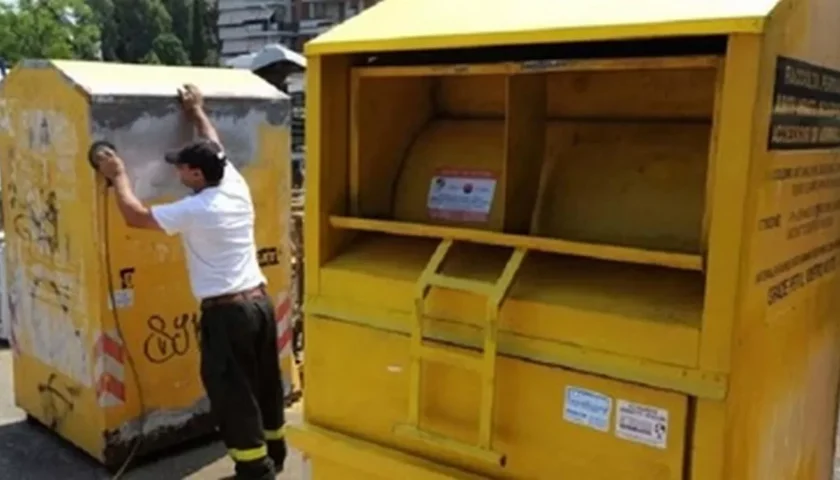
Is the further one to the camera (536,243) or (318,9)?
(318,9)

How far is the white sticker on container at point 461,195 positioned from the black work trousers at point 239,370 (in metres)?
1.74

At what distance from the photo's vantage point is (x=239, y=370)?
4102 mm

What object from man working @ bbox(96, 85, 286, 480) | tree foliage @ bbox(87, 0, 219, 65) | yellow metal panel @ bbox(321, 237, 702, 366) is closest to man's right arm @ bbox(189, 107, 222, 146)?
man working @ bbox(96, 85, 286, 480)

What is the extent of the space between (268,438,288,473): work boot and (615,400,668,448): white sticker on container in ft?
9.26

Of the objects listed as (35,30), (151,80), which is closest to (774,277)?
(151,80)

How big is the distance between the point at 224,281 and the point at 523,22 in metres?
2.37

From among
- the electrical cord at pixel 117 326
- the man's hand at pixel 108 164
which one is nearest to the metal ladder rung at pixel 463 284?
the man's hand at pixel 108 164

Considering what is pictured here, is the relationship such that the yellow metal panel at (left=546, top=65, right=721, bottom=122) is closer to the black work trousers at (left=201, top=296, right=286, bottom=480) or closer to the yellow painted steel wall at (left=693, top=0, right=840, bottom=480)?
the yellow painted steel wall at (left=693, top=0, right=840, bottom=480)

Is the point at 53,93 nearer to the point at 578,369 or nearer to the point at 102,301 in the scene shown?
the point at 102,301

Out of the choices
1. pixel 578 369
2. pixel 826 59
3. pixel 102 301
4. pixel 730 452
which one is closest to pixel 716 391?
pixel 730 452

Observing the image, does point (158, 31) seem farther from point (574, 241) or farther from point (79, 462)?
point (574, 241)

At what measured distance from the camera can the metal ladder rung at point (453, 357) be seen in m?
2.29

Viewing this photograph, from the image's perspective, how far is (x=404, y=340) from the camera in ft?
8.06

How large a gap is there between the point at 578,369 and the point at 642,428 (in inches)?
8.4
